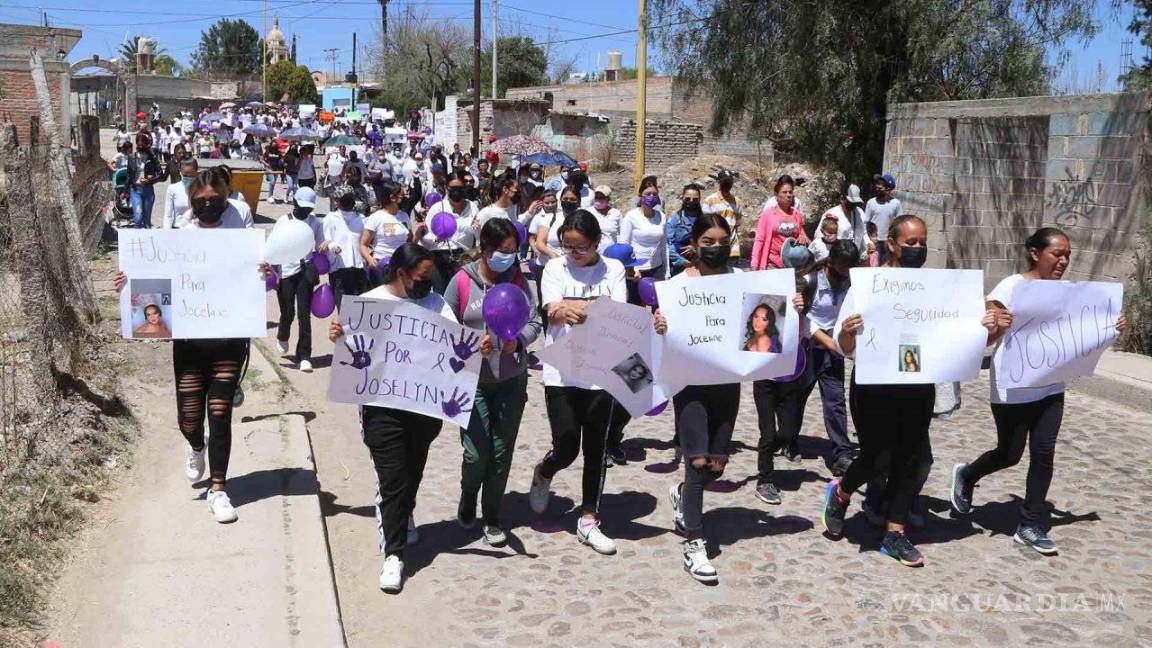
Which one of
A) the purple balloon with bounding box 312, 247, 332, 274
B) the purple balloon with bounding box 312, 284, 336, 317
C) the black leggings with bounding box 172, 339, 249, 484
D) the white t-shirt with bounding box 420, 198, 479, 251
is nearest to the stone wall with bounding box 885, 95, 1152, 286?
the white t-shirt with bounding box 420, 198, 479, 251

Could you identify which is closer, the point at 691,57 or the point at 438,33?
the point at 691,57

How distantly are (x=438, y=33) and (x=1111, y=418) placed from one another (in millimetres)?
74319

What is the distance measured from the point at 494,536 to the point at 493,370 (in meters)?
0.96

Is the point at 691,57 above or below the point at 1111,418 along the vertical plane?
above

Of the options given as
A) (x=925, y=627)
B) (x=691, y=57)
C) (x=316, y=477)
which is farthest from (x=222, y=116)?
(x=925, y=627)

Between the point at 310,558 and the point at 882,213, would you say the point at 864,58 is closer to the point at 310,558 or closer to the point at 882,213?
the point at 882,213

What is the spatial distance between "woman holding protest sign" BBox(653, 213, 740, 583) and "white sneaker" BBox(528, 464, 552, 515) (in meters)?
1.01

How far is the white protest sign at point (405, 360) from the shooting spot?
508 cm

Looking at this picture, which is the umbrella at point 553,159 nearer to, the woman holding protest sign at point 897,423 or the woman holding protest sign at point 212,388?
the woman holding protest sign at point 212,388

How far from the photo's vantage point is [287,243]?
252 inches

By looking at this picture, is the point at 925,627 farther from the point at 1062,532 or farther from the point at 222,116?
the point at 222,116

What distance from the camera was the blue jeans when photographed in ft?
63.4

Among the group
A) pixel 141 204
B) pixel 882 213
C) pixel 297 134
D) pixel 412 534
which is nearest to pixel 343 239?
pixel 412 534

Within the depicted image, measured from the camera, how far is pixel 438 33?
3083 inches
